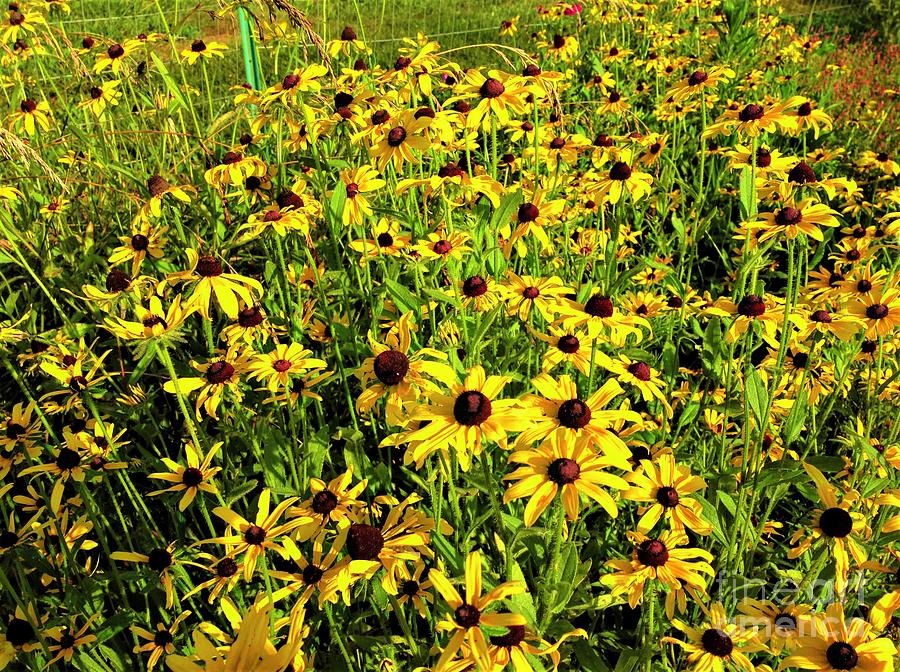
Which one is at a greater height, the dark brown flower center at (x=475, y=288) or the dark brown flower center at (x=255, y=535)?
the dark brown flower center at (x=475, y=288)

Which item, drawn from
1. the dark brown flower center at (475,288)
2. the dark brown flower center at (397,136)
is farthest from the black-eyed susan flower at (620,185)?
the dark brown flower center at (397,136)

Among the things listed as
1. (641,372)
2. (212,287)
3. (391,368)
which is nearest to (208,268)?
(212,287)

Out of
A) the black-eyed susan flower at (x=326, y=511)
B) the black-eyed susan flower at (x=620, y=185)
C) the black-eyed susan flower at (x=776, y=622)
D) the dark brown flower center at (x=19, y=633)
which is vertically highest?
the black-eyed susan flower at (x=620, y=185)

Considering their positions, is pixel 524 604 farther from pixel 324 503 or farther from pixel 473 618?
pixel 324 503

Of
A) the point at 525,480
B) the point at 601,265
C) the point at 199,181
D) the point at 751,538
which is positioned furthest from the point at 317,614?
the point at 199,181

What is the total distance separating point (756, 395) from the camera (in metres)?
1.67

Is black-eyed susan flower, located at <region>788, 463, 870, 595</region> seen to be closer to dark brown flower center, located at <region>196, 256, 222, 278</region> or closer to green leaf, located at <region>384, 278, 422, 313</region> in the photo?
green leaf, located at <region>384, 278, 422, 313</region>

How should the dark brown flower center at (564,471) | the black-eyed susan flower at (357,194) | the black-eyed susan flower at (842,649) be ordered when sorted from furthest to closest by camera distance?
the black-eyed susan flower at (357,194)
the dark brown flower center at (564,471)
the black-eyed susan flower at (842,649)

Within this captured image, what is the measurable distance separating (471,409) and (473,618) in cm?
39

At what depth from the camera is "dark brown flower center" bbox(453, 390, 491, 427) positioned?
1302 millimetres

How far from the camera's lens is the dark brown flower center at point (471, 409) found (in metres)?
1.30

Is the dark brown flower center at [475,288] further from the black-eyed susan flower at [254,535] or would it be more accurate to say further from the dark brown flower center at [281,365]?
the black-eyed susan flower at [254,535]

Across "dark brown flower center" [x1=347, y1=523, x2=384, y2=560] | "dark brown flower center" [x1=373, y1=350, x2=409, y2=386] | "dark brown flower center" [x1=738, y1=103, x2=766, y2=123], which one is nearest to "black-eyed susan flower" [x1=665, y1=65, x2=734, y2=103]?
"dark brown flower center" [x1=738, y1=103, x2=766, y2=123]

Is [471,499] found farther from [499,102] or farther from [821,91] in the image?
[821,91]
